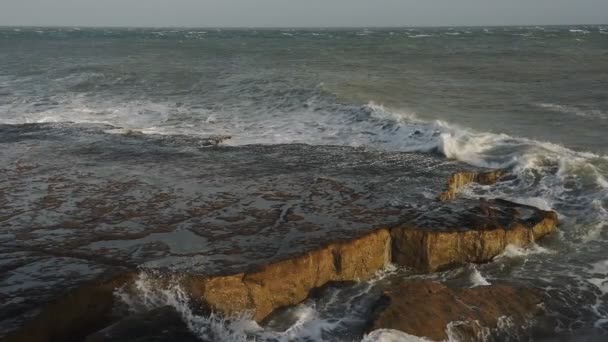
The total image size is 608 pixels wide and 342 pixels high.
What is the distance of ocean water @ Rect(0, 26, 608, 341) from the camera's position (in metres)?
6.94

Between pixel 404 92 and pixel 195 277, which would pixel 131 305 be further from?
pixel 404 92

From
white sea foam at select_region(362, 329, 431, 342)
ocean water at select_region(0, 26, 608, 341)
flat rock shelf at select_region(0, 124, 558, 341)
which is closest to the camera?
white sea foam at select_region(362, 329, 431, 342)

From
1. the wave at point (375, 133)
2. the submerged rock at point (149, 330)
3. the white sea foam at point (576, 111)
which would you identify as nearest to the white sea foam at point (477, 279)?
the wave at point (375, 133)

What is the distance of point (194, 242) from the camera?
735 centimetres

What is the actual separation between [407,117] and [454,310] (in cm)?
1131

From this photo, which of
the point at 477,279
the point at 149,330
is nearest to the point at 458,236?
the point at 477,279

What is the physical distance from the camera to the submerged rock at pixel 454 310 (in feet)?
19.4

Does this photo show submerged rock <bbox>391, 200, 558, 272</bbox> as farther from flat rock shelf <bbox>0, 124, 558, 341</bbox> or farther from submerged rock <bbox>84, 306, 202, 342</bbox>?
submerged rock <bbox>84, 306, 202, 342</bbox>

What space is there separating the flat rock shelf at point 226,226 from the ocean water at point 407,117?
375 millimetres

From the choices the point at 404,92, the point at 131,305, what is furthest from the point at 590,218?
the point at 404,92

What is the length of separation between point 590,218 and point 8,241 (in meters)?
8.82

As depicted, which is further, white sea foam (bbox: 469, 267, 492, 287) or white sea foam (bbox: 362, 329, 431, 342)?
white sea foam (bbox: 469, 267, 492, 287)

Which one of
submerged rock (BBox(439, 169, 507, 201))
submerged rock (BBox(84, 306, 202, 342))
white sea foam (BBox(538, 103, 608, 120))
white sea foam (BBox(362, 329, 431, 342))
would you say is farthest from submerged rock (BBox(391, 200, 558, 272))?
white sea foam (BBox(538, 103, 608, 120))

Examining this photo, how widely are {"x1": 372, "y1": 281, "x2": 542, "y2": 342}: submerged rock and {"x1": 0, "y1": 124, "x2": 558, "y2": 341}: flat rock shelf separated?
3.26 feet
